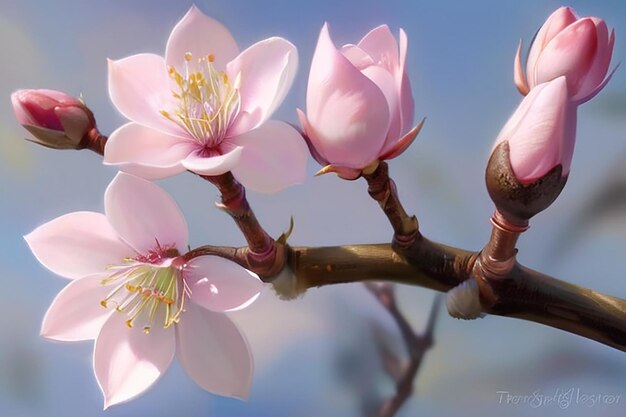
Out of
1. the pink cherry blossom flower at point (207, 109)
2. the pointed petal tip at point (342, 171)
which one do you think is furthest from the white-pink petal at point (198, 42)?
the pointed petal tip at point (342, 171)

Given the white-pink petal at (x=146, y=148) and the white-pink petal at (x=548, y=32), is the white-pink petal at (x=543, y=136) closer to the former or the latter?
the white-pink petal at (x=548, y=32)

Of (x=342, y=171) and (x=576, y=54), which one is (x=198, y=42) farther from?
(x=576, y=54)

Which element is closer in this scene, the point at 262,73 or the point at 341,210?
the point at 262,73

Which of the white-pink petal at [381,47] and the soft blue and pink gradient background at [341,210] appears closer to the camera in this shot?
the white-pink petal at [381,47]

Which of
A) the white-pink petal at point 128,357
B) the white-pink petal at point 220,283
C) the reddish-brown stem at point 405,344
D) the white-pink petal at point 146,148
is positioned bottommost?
the reddish-brown stem at point 405,344

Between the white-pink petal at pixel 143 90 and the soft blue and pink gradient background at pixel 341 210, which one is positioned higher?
the white-pink petal at pixel 143 90

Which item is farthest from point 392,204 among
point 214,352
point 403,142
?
point 214,352

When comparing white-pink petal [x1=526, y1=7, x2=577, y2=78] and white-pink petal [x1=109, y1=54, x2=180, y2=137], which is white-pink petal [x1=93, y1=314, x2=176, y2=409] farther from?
white-pink petal [x1=526, y1=7, x2=577, y2=78]
